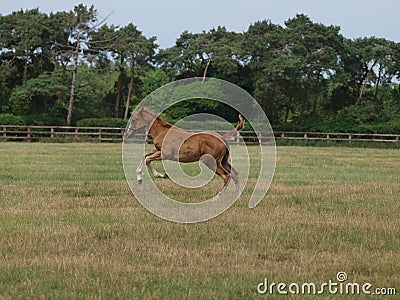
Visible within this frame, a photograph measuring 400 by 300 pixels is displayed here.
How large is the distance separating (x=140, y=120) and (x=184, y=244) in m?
6.36

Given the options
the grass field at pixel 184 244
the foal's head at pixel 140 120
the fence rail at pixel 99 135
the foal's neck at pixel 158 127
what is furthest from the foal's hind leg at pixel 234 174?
the fence rail at pixel 99 135

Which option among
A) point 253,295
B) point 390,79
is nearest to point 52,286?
point 253,295

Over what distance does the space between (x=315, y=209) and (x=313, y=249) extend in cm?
353

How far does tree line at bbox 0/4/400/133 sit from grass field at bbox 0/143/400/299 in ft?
127

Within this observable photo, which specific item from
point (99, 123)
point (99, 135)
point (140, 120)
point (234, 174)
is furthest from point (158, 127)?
point (99, 123)

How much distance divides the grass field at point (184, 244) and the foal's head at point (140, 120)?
1.38 m

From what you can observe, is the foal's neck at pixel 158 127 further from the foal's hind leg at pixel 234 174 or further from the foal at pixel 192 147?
the foal's hind leg at pixel 234 174

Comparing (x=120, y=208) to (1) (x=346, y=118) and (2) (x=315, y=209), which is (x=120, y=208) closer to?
(2) (x=315, y=209)

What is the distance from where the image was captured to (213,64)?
56.4m

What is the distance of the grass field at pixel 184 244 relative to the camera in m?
6.07

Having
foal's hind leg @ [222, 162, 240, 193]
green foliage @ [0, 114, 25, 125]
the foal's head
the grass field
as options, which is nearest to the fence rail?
green foliage @ [0, 114, 25, 125]

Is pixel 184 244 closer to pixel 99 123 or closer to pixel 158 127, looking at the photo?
pixel 158 127

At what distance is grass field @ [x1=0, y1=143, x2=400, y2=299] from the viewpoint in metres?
6.07

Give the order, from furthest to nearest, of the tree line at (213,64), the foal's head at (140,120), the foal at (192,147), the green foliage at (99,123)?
the tree line at (213,64) → the green foliage at (99,123) → the foal's head at (140,120) → the foal at (192,147)
